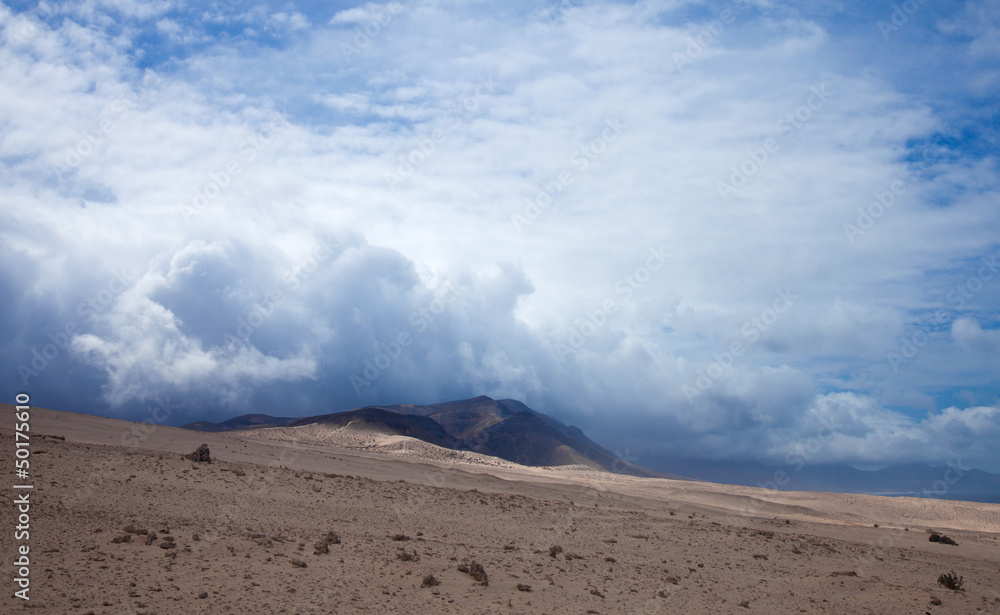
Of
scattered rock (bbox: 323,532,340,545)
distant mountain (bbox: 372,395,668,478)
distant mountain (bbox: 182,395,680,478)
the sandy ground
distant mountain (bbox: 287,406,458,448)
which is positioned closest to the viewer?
the sandy ground

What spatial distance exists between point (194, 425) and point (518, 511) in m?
98.6

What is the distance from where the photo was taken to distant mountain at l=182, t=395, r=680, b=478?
271 feet

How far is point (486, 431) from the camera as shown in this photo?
369 ft

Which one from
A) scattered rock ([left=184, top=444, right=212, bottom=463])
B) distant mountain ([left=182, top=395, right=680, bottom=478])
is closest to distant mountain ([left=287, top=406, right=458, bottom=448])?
distant mountain ([left=182, top=395, right=680, bottom=478])

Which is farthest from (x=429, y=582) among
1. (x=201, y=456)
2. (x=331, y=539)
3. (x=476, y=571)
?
(x=201, y=456)

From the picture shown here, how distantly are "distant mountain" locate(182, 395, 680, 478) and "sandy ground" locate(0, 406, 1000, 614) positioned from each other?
5496 centimetres

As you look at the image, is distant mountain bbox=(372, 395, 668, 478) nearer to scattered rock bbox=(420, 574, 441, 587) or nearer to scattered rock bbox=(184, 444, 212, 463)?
scattered rock bbox=(184, 444, 212, 463)

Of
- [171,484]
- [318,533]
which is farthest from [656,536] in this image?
[171,484]

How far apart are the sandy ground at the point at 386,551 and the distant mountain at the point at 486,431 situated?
55.0 metres

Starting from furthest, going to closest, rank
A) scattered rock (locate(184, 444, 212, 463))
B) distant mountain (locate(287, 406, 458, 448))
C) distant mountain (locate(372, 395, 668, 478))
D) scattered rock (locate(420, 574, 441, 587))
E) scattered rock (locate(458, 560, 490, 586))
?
distant mountain (locate(372, 395, 668, 478)), distant mountain (locate(287, 406, 458, 448)), scattered rock (locate(184, 444, 212, 463)), scattered rock (locate(458, 560, 490, 586)), scattered rock (locate(420, 574, 441, 587))

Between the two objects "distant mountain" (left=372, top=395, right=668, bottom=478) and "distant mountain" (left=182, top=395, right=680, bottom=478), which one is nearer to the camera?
"distant mountain" (left=182, top=395, right=680, bottom=478)

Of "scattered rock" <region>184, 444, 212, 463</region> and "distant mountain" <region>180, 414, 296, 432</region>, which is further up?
"scattered rock" <region>184, 444, 212, 463</region>

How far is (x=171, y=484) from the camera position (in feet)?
55.3

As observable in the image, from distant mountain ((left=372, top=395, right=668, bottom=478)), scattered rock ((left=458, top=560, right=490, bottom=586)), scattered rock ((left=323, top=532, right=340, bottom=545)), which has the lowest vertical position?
distant mountain ((left=372, top=395, right=668, bottom=478))
